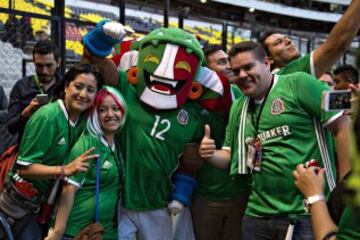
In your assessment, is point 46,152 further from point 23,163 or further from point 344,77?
point 344,77

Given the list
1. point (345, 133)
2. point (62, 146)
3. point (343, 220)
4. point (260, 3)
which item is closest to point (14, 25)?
point (62, 146)

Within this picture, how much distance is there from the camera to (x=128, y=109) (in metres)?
3.57

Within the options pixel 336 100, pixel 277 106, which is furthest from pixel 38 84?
pixel 336 100

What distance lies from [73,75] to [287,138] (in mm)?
1311

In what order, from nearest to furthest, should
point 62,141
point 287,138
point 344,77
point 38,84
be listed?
1. point 287,138
2. point 62,141
3. point 38,84
4. point 344,77

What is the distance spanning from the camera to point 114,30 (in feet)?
10.5

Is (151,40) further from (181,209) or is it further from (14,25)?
(14,25)

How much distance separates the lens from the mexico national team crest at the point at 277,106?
286 cm

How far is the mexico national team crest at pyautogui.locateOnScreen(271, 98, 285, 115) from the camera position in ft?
9.38

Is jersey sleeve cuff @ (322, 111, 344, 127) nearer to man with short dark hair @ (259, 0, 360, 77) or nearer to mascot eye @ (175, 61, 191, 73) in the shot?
man with short dark hair @ (259, 0, 360, 77)

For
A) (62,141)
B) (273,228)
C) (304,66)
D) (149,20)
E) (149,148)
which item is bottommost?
(273,228)

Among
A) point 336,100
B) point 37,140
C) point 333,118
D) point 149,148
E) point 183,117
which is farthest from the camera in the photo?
point 183,117

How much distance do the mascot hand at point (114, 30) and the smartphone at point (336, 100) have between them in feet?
5.00

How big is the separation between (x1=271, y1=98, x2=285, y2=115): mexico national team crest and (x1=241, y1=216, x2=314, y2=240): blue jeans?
56cm
